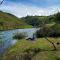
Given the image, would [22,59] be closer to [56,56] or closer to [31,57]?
[31,57]

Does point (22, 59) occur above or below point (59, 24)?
below

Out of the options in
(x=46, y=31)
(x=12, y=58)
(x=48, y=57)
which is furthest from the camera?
(x=46, y=31)

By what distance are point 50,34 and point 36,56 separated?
805 inches

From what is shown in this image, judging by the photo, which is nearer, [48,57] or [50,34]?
[48,57]

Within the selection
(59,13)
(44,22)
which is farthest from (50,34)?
(59,13)

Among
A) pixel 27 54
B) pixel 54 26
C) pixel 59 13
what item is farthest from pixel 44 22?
pixel 27 54

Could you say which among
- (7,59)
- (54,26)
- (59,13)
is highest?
(59,13)

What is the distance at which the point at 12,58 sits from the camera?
909 inches

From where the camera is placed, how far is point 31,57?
22344mm

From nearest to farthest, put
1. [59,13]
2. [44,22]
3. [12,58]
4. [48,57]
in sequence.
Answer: [48,57] → [12,58] → [59,13] → [44,22]

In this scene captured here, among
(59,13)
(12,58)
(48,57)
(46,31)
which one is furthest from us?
(46,31)

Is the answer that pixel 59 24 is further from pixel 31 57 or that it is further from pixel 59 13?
pixel 31 57

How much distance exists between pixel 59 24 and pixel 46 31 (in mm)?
3257

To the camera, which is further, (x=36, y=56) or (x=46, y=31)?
(x=46, y=31)
